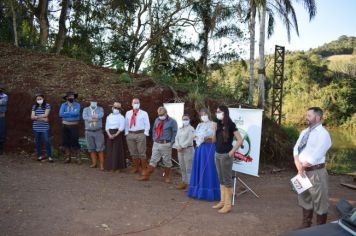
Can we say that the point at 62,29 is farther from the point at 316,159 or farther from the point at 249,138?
the point at 316,159

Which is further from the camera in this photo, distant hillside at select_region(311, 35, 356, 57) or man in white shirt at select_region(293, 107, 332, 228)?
distant hillside at select_region(311, 35, 356, 57)

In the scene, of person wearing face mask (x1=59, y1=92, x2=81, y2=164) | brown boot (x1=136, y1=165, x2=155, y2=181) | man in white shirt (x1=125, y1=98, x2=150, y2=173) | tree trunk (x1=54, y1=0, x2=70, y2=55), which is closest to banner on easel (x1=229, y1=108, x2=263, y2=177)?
brown boot (x1=136, y1=165, x2=155, y2=181)

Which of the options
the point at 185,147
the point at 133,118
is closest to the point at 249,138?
the point at 185,147

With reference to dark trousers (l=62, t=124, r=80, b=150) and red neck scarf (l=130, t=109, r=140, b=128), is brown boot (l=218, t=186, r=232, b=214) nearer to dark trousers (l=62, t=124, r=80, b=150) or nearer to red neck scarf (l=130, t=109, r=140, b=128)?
red neck scarf (l=130, t=109, r=140, b=128)

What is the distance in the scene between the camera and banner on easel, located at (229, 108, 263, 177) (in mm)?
7223

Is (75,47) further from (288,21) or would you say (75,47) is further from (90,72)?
(288,21)

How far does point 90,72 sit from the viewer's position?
13375 millimetres

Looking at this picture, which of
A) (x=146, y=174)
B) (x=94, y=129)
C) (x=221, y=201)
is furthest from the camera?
(x=94, y=129)

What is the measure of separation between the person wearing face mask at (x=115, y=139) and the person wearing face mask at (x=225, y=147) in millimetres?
3421

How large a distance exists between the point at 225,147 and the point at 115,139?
3.75m

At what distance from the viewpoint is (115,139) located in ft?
29.1

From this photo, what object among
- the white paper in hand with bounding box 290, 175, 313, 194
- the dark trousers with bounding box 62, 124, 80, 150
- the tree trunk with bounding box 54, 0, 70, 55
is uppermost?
the tree trunk with bounding box 54, 0, 70, 55

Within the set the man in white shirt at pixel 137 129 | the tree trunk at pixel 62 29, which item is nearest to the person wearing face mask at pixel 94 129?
the man in white shirt at pixel 137 129

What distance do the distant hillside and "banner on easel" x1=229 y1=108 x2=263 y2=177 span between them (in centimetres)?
7232
